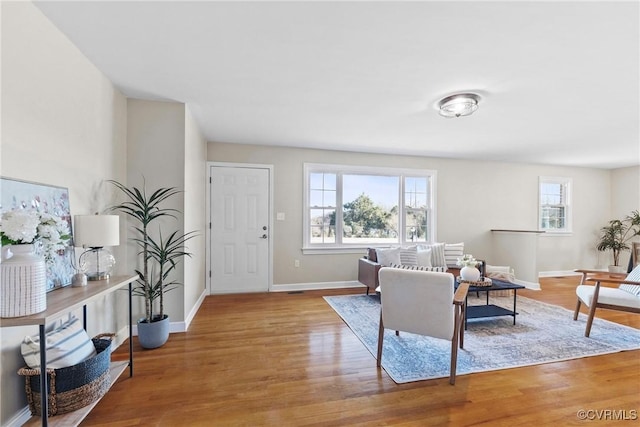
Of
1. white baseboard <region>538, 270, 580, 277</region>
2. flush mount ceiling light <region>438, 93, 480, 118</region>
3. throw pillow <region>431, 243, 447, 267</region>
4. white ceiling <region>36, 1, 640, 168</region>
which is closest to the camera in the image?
white ceiling <region>36, 1, 640, 168</region>

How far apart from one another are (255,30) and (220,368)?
2.49 meters

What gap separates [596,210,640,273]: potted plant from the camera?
611 cm

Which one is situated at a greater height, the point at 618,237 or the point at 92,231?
the point at 92,231

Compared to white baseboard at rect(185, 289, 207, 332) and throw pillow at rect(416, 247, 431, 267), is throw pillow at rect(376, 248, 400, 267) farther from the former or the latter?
white baseboard at rect(185, 289, 207, 332)

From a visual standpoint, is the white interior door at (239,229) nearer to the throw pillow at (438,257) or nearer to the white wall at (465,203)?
the white wall at (465,203)

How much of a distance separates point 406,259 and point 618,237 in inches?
219

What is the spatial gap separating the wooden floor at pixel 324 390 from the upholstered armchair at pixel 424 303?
0.37 m

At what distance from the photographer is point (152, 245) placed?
2.80 meters

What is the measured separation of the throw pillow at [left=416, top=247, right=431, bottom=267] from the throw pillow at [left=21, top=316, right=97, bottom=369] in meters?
3.99

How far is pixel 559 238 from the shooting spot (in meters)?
6.23

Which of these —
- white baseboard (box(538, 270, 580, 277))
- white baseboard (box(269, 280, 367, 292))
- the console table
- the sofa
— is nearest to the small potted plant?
the sofa

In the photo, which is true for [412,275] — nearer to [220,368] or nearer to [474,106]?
[220,368]

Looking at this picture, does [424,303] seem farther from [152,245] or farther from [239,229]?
[239,229]

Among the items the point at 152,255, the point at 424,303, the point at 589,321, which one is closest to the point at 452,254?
the point at 589,321
